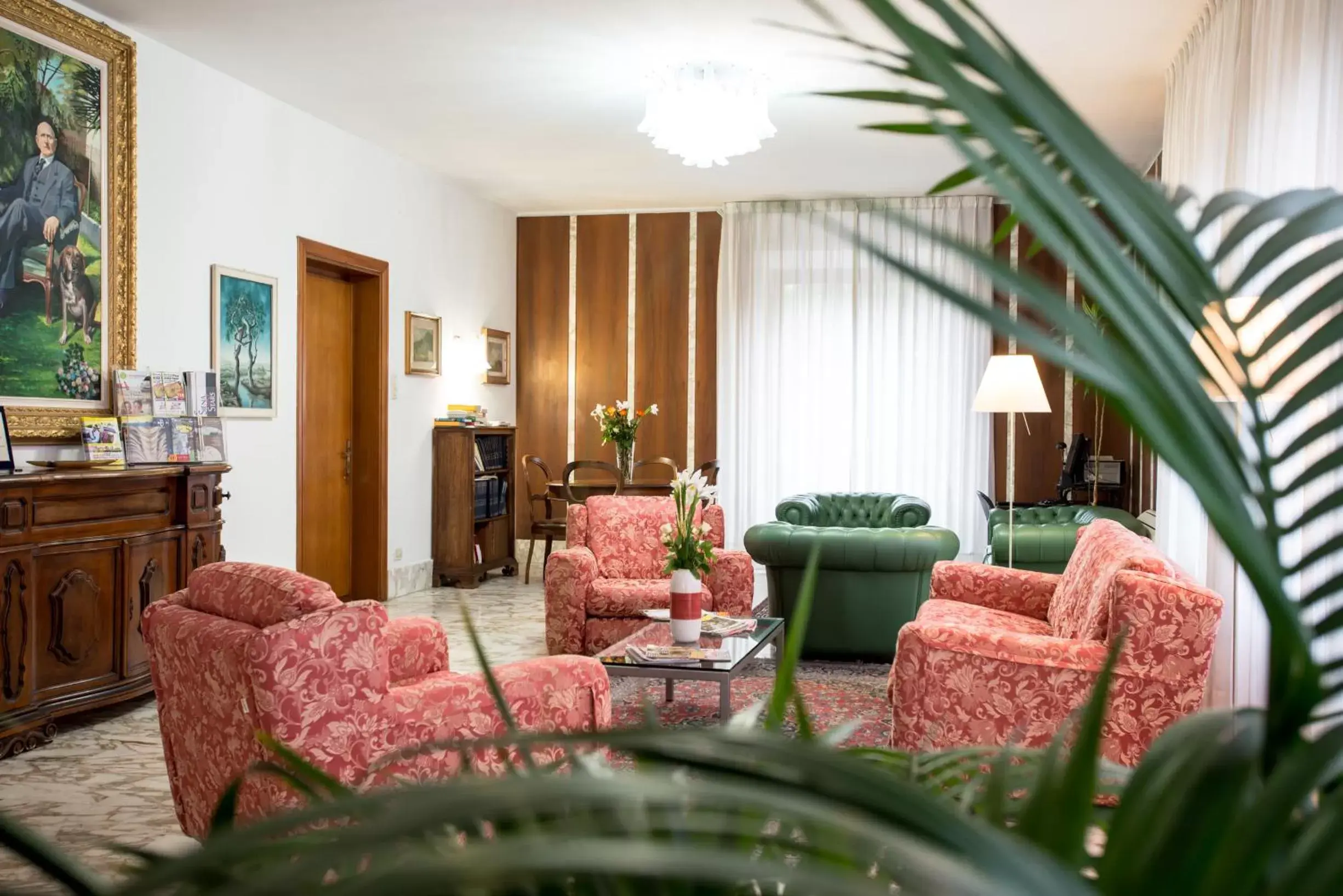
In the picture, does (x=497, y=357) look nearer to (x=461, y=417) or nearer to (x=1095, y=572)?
(x=461, y=417)

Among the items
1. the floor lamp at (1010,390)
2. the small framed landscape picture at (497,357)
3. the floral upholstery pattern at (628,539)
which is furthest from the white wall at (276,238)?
the floor lamp at (1010,390)

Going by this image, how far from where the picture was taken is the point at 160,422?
4.93m

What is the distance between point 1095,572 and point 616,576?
266 centimetres

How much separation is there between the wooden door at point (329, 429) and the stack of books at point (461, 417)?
2.88ft

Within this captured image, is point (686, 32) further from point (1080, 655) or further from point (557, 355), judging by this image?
point (557, 355)

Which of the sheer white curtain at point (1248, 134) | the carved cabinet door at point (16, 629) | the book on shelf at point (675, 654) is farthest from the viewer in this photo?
the book on shelf at point (675, 654)

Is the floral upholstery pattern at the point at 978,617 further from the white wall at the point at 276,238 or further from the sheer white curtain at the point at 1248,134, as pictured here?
the white wall at the point at 276,238

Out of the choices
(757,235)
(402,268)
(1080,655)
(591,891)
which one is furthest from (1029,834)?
(757,235)

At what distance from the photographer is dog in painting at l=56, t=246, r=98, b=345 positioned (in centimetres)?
463

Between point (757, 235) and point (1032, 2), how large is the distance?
4.53m

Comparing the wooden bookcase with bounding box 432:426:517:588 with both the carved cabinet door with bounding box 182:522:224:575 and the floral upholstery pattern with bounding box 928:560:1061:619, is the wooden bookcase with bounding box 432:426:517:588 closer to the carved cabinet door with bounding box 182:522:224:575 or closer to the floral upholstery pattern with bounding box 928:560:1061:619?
the carved cabinet door with bounding box 182:522:224:575

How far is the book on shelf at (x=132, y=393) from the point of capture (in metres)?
4.83

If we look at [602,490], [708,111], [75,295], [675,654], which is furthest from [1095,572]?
[602,490]

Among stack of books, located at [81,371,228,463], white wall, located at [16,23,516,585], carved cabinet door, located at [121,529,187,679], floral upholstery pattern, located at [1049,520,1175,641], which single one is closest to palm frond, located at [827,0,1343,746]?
floral upholstery pattern, located at [1049,520,1175,641]
